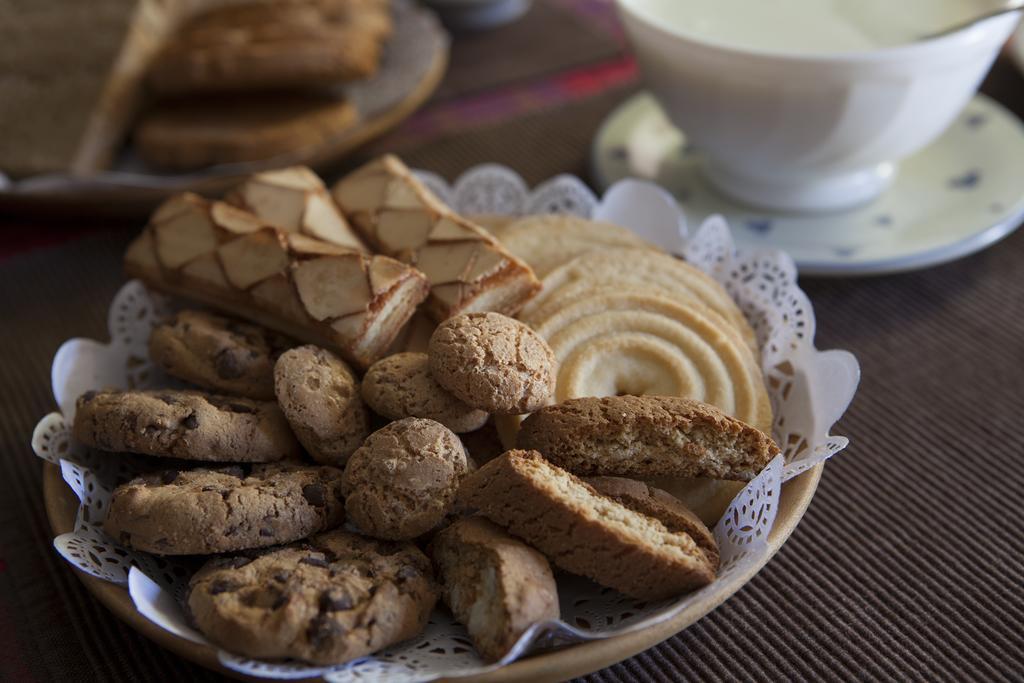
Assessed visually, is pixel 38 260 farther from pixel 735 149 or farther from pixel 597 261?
pixel 735 149

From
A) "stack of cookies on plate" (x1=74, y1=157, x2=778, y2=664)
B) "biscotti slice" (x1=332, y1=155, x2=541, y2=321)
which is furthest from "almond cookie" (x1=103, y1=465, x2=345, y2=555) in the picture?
"biscotti slice" (x1=332, y1=155, x2=541, y2=321)

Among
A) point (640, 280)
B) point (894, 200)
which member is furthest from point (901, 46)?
point (640, 280)

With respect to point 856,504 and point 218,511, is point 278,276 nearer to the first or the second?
point 218,511

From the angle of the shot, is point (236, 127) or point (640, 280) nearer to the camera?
point (640, 280)

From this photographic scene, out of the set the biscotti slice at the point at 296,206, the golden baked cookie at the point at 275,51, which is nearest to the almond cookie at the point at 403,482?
Answer: the biscotti slice at the point at 296,206

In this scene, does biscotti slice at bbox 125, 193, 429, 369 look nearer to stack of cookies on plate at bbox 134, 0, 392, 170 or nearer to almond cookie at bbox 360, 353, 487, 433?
almond cookie at bbox 360, 353, 487, 433

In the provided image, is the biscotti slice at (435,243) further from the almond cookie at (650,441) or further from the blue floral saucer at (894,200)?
the blue floral saucer at (894,200)

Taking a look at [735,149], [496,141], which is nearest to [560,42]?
[496,141]
